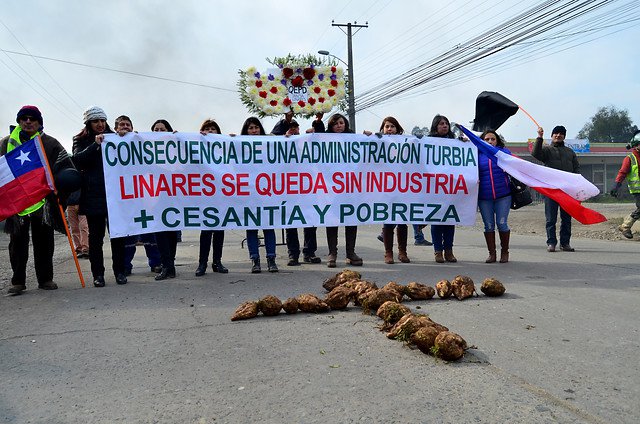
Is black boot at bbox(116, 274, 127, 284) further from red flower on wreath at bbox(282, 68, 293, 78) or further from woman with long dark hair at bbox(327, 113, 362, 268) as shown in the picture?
red flower on wreath at bbox(282, 68, 293, 78)

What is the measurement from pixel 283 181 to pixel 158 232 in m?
1.75

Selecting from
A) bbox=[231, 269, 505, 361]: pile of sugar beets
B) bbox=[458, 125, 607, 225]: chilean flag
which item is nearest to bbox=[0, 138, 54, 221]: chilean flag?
bbox=[231, 269, 505, 361]: pile of sugar beets

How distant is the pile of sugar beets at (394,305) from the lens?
352cm

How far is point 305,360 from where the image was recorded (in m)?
3.55

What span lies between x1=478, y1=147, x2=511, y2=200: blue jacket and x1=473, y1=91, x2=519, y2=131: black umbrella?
0.99 m

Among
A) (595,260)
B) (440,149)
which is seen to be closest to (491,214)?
(440,149)

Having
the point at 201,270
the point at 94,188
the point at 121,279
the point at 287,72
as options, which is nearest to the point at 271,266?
the point at 201,270

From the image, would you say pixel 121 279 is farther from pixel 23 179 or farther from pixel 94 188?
pixel 23 179

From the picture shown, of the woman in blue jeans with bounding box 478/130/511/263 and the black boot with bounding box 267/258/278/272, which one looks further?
the woman in blue jeans with bounding box 478/130/511/263

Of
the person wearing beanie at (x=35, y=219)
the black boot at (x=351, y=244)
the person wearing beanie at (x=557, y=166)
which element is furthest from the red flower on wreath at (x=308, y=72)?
the person wearing beanie at (x=35, y=219)

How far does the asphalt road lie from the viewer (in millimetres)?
2809

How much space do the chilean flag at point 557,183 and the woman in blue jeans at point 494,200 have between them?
17cm

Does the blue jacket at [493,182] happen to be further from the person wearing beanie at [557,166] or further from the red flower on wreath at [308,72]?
the red flower on wreath at [308,72]

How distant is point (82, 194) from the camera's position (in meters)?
6.60
